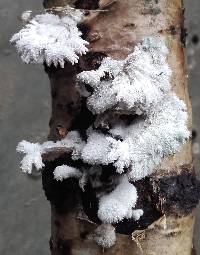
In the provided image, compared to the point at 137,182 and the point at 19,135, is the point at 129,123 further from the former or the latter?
the point at 19,135

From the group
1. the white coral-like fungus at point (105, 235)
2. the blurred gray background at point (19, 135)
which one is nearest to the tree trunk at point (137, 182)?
the white coral-like fungus at point (105, 235)

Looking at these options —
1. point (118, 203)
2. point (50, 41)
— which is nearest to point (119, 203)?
point (118, 203)

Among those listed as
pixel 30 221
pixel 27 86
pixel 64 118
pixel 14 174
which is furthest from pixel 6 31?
pixel 64 118

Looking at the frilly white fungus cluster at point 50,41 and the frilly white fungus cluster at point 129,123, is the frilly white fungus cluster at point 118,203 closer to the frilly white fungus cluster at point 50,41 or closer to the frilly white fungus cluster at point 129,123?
the frilly white fungus cluster at point 129,123

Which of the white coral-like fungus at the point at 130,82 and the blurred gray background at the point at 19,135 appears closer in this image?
the white coral-like fungus at the point at 130,82

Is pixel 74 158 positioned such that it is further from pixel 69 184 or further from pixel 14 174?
pixel 14 174
